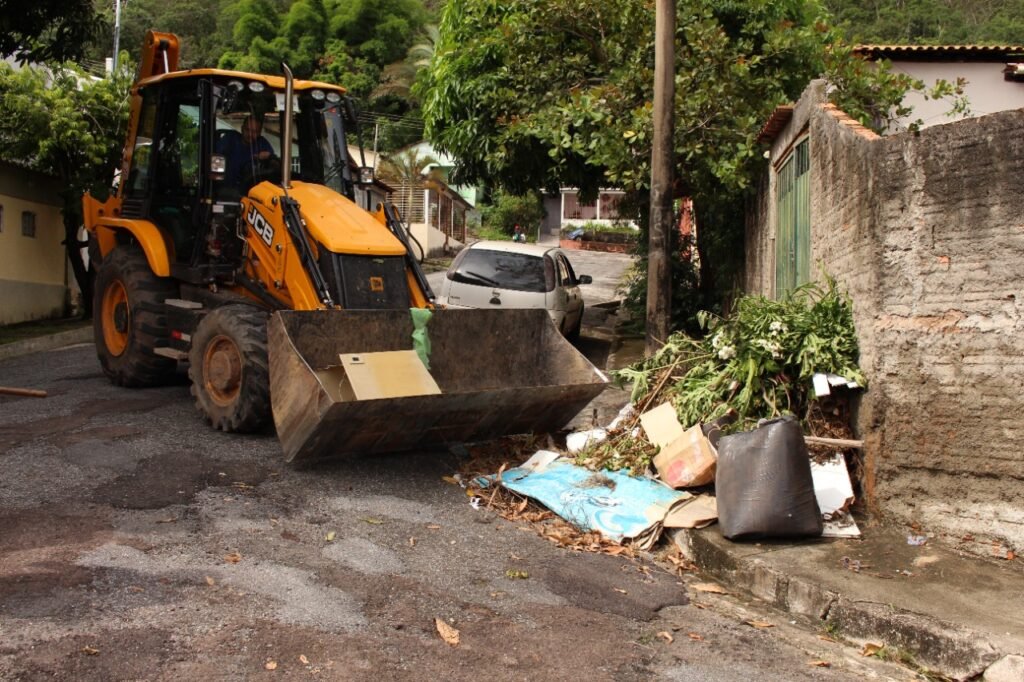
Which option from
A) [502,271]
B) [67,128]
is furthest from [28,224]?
[502,271]

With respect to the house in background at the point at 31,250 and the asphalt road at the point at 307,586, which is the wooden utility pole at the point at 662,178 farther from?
the house in background at the point at 31,250

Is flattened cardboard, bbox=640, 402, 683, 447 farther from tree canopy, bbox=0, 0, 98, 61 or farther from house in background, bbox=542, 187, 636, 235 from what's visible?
house in background, bbox=542, 187, 636, 235

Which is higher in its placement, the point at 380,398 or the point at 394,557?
the point at 380,398

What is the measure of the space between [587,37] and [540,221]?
37.2 meters

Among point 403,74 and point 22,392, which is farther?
point 403,74

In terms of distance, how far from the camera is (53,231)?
18.7 m

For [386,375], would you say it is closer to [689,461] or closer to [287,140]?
[689,461]

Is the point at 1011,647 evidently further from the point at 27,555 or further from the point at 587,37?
the point at 587,37

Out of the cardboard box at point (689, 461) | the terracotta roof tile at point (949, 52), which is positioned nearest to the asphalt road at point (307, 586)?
the cardboard box at point (689, 461)

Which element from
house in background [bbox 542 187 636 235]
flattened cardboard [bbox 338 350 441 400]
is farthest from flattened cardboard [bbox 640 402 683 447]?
house in background [bbox 542 187 636 235]

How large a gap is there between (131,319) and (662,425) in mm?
5231

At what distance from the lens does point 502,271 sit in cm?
1439

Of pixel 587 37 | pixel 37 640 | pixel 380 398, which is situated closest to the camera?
pixel 37 640

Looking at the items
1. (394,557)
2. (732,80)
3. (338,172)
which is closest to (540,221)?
(732,80)
